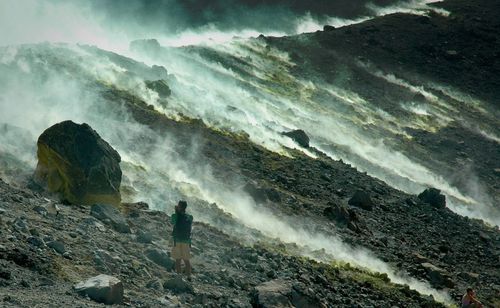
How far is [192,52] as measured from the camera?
85.3 m

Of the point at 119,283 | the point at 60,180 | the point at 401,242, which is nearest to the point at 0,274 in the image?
the point at 119,283

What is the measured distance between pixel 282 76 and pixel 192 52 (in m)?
13.0

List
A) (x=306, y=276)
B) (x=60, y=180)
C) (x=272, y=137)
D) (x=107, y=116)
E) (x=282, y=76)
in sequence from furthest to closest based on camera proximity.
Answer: (x=282, y=76)
(x=272, y=137)
(x=107, y=116)
(x=60, y=180)
(x=306, y=276)

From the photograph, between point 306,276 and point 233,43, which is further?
point 233,43

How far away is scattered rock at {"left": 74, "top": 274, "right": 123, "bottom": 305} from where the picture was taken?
16016 millimetres

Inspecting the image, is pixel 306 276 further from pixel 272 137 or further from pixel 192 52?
pixel 192 52

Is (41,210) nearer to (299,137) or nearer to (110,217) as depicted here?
(110,217)

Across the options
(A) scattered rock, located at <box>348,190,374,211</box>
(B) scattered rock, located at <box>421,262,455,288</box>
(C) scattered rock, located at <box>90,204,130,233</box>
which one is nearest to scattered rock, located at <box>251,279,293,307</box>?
(C) scattered rock, located at <box>90,204,130,233</box>

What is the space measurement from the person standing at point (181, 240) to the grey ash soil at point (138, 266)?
44 cm

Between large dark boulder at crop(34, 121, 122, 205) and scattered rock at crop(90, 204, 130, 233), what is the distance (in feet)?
9.47

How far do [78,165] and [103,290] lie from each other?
540 inches

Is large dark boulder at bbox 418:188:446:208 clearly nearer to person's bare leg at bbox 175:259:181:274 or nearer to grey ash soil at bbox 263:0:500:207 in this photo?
grey ash soil at bbox 263:0:500:207

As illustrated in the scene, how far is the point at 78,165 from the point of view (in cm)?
2902

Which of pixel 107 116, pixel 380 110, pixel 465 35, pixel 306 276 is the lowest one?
pixel 306 276
